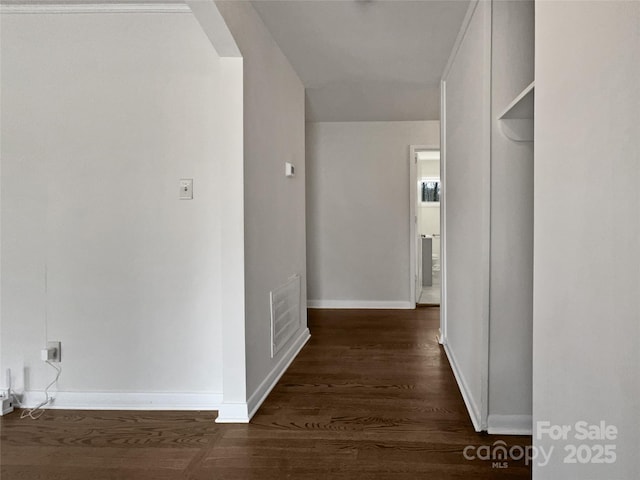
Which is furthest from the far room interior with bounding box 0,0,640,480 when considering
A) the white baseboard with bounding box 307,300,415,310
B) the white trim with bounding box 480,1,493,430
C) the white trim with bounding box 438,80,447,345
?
the white baseboard with bounding box 307,300,415,310

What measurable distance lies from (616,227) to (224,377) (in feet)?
6.44

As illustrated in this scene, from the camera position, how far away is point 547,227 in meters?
1.16

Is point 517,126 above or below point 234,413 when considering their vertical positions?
above

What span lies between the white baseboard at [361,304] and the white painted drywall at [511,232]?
3.09m

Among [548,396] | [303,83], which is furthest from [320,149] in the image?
[548,396]

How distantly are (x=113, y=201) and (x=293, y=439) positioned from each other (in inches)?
64.8

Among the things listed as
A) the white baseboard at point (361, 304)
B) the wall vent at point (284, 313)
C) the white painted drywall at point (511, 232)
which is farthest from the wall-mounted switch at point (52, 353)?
the white baseboard at point (361, 304)

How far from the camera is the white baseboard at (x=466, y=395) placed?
6.84 feet

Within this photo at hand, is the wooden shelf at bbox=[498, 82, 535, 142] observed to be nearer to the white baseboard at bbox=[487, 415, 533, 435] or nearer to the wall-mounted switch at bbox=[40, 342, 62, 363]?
the white baseboard at bbox=[487, 415, 533, 435]

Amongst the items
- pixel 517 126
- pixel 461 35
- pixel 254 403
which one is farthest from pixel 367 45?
pixel 254 403

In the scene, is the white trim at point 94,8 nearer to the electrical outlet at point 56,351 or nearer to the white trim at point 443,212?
the electrical outlet at point 56,351

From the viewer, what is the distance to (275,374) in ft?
9.05

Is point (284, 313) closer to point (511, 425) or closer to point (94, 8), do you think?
point (511, 425)

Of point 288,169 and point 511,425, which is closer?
point 511,425
